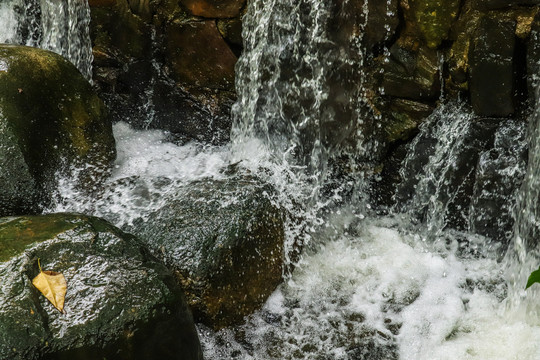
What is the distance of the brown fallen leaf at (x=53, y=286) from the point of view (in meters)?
2.56

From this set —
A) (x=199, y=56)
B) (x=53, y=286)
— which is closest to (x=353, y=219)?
(x=199, y=56)

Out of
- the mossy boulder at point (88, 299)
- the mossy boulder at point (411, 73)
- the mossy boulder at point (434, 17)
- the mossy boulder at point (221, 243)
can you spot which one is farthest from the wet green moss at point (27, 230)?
the mossy boulder at point (434, 17)

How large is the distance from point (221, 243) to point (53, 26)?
2909 mm

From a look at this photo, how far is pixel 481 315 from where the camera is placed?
340 cm

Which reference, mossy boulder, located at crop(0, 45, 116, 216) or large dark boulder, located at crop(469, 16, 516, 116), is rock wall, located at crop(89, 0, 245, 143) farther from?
large dark boulder, located at crop(469, 16, 516, 116)

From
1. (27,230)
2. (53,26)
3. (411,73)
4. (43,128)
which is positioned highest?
(411,73)

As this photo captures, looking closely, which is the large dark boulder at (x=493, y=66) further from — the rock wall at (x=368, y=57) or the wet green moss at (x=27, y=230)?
the wet green moss at (x=27, y=230)

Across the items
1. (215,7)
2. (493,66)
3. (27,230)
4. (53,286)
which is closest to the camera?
(53,286)

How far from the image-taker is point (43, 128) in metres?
3.88

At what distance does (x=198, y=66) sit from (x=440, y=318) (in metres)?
2.71

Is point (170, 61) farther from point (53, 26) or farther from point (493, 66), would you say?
point (493, 66)

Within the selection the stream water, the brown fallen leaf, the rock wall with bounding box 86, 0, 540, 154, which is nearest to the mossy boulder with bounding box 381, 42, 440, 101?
the rock wall with bounding box 86, 0, 540, 154

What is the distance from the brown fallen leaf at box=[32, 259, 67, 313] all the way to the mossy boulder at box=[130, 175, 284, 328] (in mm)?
781

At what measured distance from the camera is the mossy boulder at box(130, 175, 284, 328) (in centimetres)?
330
